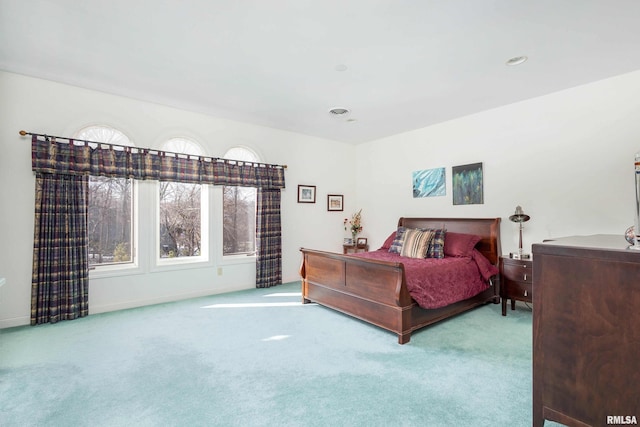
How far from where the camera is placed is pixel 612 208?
337 centimetres

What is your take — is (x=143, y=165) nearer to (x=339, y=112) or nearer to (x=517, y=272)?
(x=339, y=112)

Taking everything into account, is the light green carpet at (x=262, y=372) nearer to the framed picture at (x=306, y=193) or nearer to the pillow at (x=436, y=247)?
the pillow at (x=436, y=247)

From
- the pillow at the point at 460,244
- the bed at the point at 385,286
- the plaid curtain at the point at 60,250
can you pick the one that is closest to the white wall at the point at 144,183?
the plaid curtain at the point at 60,250

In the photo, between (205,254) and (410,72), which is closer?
(410,72)

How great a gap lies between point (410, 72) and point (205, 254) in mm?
3697

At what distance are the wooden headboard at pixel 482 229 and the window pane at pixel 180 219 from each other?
3.62 meters

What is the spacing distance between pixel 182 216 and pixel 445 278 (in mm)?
3626

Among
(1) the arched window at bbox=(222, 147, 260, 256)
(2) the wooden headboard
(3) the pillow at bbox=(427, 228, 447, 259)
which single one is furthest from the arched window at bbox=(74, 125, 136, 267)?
(2) the wooden headboard

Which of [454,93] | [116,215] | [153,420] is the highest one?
[454,93]

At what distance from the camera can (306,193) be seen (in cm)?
579

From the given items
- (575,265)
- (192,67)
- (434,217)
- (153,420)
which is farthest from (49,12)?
(434,217)

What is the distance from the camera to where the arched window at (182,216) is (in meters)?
4.42

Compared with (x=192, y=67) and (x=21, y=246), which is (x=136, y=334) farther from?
(x=192, y=67)

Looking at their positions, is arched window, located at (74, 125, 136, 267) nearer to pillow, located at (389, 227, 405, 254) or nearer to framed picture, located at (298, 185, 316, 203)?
framed picture, located at (298, 185, 316, 203)
